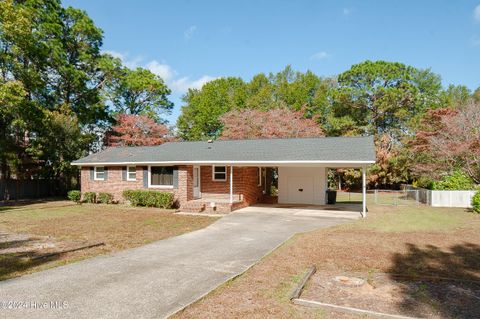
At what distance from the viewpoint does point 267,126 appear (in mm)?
31750

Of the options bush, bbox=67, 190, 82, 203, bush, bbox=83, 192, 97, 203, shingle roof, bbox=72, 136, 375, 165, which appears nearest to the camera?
shingle roof, bbox=72, 136, 375, 165

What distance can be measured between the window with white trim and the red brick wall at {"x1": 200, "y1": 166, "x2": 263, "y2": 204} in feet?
22.4

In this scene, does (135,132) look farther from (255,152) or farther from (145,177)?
(255,152)

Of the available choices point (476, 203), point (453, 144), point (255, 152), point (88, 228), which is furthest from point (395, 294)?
point (453, 144)

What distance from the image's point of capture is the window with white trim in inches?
849

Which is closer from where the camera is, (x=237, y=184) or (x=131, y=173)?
(x=237, y=184)

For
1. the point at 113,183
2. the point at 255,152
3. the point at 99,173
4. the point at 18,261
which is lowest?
the point at 18,261

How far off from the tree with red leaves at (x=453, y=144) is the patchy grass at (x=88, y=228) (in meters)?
16.5

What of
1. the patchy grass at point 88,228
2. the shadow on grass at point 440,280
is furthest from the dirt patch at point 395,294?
the patchy grass at point 88,228

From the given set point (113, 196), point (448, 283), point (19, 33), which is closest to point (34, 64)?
point (19, 33)

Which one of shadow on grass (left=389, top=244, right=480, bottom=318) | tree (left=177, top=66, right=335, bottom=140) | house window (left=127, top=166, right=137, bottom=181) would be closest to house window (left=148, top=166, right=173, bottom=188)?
house window (left=127, top=166, right=137, bottom=181)

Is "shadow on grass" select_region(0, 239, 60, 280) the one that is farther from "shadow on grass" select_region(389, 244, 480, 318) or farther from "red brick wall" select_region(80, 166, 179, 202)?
"red brick wall" select_region(80, 166, 179, 202)

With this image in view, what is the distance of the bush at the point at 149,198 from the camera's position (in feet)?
59.3

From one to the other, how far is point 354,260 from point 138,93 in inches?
1418
